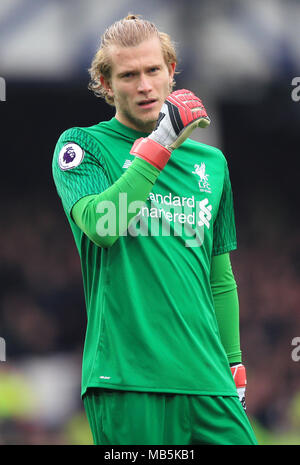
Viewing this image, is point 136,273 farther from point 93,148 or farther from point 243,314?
point 243,314

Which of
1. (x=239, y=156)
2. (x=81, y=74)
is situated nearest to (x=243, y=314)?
(x=239, y=156)

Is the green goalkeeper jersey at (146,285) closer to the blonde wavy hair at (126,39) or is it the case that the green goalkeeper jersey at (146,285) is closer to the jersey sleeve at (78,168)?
the jersey sleeve at (78,168)

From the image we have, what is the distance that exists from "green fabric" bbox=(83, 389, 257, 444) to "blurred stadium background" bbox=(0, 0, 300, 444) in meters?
4.34

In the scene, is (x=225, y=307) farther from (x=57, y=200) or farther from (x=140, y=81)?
(x=57, y=200)

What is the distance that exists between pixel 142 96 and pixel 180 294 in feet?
2.10

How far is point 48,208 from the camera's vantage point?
8.06 meters

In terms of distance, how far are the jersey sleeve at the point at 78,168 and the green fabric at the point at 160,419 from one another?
1.91ft

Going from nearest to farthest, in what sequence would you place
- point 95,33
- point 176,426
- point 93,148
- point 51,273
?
point 176,426, point 93,148, point 95,33, point 51,273

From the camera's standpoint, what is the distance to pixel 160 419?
2.21m

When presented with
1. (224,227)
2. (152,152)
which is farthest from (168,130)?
(224,227)

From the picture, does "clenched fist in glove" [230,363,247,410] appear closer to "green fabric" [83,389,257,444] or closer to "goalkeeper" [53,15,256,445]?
"goalkeeper" [53,15,256,445]

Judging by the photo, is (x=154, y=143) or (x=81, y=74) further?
(x=81, y=74)

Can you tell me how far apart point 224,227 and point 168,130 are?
0.51 metres

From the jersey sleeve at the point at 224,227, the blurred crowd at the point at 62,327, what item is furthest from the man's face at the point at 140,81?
the blurred crowd at the point at 62,327
